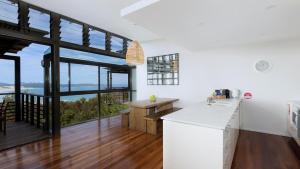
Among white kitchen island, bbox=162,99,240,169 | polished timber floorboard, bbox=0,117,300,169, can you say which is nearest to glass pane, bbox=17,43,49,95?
polished timber floorboard, bbox=0,117,300,169

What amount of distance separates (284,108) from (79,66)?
5.47m

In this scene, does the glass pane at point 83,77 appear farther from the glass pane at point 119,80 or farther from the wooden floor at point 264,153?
the wooden floor at point 264,153

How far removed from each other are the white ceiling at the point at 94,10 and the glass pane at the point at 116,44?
69 cm

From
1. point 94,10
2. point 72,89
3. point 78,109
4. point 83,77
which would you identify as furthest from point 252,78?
point 78,109

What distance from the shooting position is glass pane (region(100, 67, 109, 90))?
17.3 feet

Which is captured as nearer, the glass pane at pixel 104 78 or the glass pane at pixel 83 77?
the glass pane at pixel 83 77

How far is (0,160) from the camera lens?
98.2 inches

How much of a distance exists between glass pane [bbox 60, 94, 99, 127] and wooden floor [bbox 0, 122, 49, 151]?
704 millimetres

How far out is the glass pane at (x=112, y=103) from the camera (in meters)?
5.45

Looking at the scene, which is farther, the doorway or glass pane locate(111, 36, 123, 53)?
glass pane locate(111, 36, 123, 53)

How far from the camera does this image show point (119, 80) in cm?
604

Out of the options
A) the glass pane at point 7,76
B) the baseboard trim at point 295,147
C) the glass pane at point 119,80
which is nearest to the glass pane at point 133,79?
the glass pane at point 119,80

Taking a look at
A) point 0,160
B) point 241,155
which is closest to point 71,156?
point 0,160

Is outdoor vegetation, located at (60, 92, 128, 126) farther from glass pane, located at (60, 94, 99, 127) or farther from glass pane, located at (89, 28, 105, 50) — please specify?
glass pane, located at (89, 28, 105, 50)
